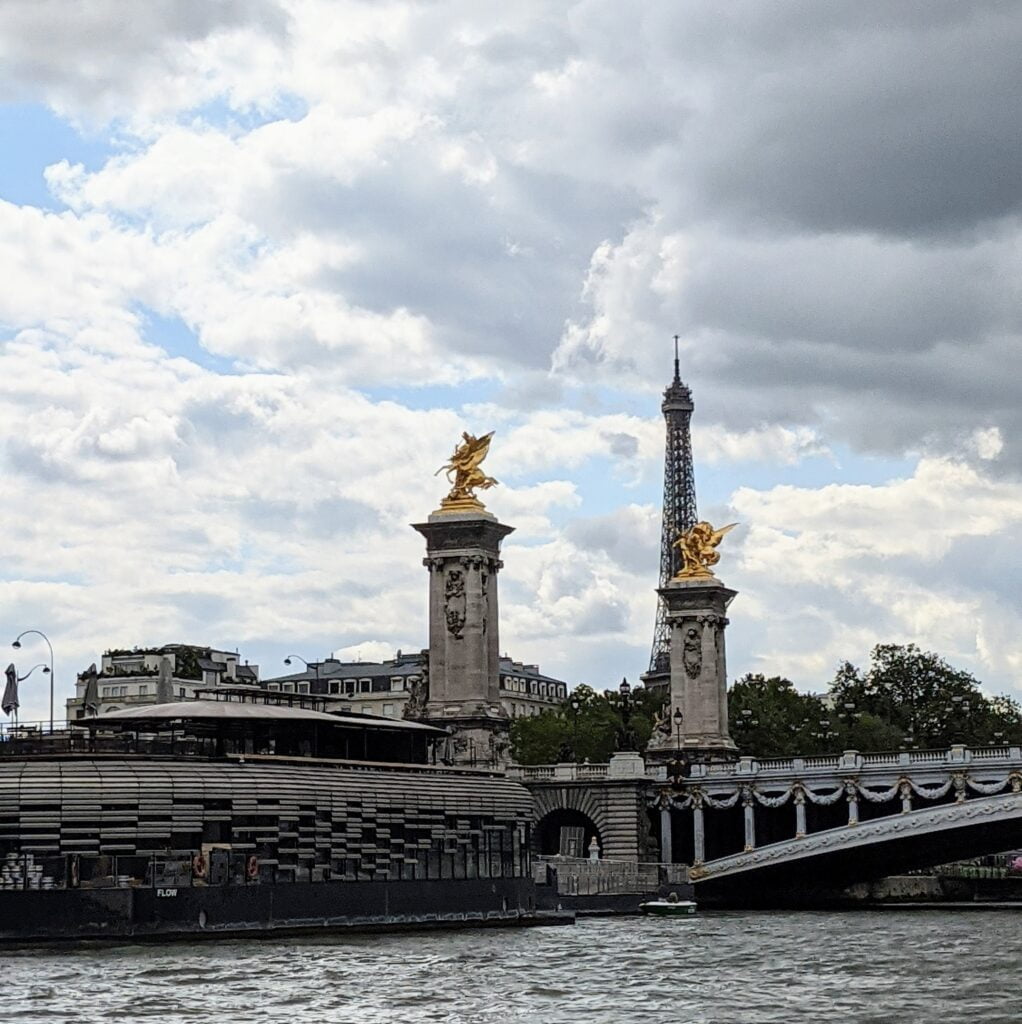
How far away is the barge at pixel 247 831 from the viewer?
74062 millimetres

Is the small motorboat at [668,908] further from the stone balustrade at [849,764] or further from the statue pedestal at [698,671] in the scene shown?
the statue pedestal at [698,671]

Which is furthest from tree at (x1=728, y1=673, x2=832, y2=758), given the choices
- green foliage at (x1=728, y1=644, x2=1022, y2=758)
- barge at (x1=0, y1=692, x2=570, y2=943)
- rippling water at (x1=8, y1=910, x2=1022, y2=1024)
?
rippling water at (x1=8, y1=910, x2=1022, y2=1024)

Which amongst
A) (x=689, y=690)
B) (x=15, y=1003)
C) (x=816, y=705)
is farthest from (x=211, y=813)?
(x=816, y=705)

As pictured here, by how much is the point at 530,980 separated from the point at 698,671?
2819 inches

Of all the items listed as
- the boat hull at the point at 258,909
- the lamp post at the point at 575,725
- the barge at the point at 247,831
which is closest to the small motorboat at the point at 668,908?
the barge at the point at 247,831

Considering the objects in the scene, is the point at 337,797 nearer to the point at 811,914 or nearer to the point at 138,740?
the point at 138,740

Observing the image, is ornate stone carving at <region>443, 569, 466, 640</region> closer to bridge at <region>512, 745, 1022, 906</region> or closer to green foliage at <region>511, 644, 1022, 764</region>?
bridge at <region>512, 745, 1022, 906</region>

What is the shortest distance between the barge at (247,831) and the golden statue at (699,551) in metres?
40.0

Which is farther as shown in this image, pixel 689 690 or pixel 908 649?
pixel 908 649

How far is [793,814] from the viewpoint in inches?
4786

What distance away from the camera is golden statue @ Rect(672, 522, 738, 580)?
5330 inches

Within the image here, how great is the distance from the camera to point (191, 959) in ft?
219

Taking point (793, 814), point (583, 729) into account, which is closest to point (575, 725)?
point (583, 729)

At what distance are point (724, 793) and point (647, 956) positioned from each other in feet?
158
